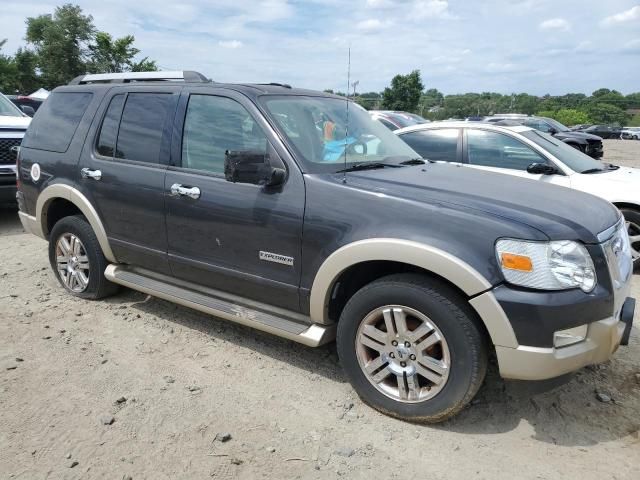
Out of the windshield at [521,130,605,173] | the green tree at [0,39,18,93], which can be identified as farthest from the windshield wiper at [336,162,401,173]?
the green tree at [0,39,18,93]

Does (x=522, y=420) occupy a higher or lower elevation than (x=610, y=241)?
lower

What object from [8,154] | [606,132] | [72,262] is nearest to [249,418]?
[72,262]

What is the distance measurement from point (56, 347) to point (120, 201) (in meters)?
1.16

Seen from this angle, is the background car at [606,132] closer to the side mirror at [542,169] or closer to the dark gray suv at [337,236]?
the side mirror at [542,169]

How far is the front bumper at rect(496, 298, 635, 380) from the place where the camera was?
2.55 metres

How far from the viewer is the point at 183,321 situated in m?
4.33

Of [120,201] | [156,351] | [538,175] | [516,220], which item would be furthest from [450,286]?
[538,175]

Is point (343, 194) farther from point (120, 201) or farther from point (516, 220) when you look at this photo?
point (120, 201)

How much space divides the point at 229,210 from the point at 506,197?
168cm

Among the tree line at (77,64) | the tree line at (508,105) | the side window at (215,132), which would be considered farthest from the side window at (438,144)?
the tree line at (77,64)

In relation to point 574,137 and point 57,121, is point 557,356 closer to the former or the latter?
point 57,121

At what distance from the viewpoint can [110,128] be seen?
4.25 metres

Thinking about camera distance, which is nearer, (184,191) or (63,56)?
(184,191)

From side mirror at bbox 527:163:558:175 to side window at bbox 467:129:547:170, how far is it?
20cm
